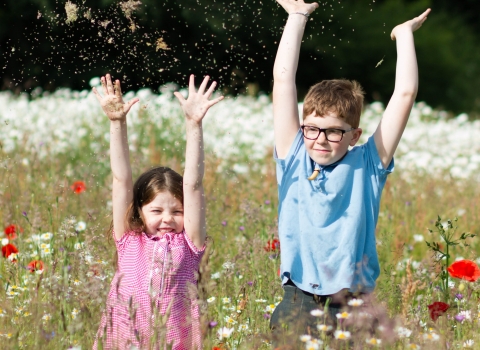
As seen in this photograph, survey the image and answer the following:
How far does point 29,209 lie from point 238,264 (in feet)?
4.95

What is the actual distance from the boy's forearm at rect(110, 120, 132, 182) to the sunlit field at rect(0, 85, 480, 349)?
0.31 meters

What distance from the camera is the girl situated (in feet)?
9.64

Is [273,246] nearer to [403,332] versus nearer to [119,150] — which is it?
[119,150]

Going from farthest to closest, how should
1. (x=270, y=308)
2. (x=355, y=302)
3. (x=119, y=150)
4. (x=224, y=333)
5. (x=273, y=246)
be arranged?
(x=273, y=246) → (x=270, y=308) → (x=119, y=150) → (x=224, y=333) → (x=355, y=302)

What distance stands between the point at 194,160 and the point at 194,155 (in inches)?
0.8

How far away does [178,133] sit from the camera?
24.3ft

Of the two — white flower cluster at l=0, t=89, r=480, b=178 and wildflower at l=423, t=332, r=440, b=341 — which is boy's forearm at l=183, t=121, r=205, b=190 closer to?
wildflower at l=423, t=332, r=440, b=341

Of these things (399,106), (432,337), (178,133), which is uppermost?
(178,133)

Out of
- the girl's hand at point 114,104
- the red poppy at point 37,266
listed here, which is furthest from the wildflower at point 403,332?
the red poppy at point 37,266

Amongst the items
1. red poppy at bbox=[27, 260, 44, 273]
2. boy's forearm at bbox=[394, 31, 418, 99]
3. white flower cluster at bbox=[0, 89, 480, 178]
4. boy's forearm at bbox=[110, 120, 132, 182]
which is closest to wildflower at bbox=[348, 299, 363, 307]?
boy's forearm at bbox=[394, 31, 418, 99]

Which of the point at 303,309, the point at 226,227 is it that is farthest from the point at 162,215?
the point at 226,227

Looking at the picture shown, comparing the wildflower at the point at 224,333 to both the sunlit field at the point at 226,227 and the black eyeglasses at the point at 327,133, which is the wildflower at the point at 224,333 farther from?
the black eyeglasses at the point at 327,133

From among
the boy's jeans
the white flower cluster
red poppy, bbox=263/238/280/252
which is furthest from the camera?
the white flower cluster

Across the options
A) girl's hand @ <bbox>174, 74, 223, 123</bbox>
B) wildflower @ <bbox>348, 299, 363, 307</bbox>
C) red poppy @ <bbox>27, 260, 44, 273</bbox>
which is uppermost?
girl's hand @ <bbox>174, 74, 223, 123</bbox>
